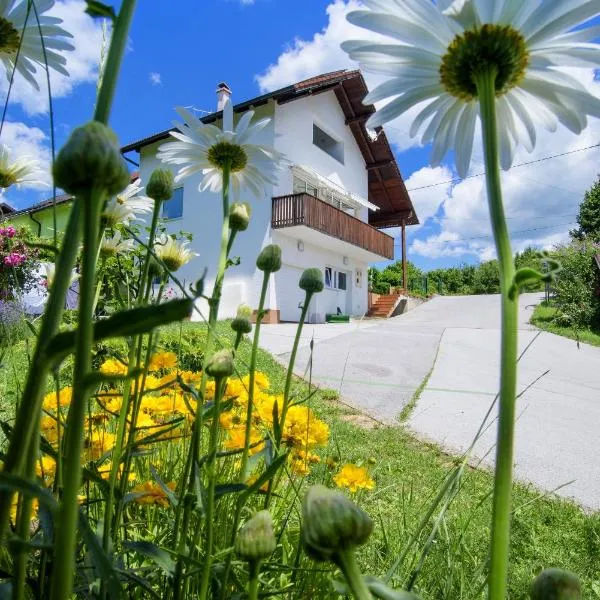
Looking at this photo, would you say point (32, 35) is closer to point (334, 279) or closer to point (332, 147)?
point (334, 279)

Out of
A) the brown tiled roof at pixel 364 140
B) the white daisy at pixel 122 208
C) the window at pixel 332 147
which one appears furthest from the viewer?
the window at pixel 332 147

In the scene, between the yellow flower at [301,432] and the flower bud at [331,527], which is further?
the yellow flower at [301,432]

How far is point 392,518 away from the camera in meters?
1.83

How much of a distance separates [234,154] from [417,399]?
364cm

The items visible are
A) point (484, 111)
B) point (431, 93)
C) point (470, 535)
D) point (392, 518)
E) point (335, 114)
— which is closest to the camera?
point (484, 111)

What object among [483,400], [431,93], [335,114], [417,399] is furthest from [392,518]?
[335,114]

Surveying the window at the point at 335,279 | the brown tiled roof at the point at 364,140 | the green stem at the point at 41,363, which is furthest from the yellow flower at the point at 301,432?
the window at the point at 335,279

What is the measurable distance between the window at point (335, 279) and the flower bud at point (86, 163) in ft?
43.8

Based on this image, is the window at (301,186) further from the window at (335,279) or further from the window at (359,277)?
the window at (359,277)

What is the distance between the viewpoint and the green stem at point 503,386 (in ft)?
1.00

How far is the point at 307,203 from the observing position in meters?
11.0

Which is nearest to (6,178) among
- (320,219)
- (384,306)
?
(320,219)

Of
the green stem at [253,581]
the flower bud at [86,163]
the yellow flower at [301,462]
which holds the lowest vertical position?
the yellow flower at [301,462]

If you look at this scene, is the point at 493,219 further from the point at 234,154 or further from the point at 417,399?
the point at 417,399
